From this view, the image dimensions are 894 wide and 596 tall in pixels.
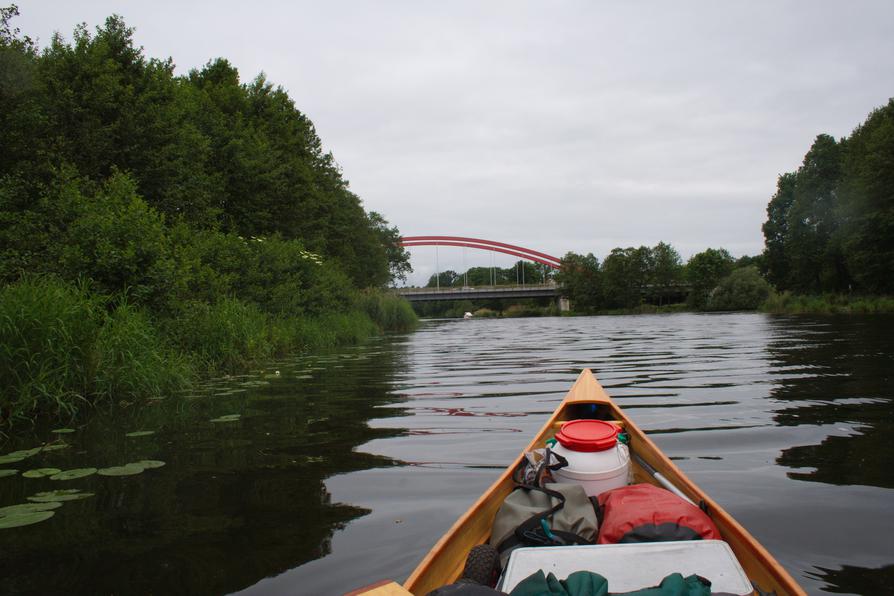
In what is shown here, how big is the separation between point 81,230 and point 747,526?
344 inches

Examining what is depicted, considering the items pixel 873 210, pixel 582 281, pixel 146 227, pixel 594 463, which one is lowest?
pixel 594 463

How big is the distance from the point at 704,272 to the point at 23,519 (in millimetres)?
89086

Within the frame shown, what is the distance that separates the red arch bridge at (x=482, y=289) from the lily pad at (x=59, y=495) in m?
58.3

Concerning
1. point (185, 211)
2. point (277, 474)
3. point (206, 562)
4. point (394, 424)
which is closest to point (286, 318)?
point (185, 211)

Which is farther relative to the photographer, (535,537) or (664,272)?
(664,272)

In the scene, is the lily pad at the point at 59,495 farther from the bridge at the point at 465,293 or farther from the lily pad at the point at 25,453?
the bridge at the point at 465,293

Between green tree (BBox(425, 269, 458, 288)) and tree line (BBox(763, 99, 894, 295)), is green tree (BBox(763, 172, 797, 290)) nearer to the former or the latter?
tree line (BBox(763, 99, 894, 295))

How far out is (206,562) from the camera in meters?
2.93

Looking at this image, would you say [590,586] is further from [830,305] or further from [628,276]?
[628,276]

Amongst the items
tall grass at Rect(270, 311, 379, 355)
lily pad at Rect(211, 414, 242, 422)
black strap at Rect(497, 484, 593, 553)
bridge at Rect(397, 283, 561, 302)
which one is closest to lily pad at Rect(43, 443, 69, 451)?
lily pad at Rect(211, 414, 242, 422)

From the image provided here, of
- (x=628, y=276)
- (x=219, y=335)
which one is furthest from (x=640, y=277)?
(x=219, y=335)

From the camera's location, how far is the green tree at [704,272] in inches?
2857

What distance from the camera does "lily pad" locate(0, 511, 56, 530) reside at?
3.36 meters

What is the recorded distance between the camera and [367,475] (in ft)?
14.6
